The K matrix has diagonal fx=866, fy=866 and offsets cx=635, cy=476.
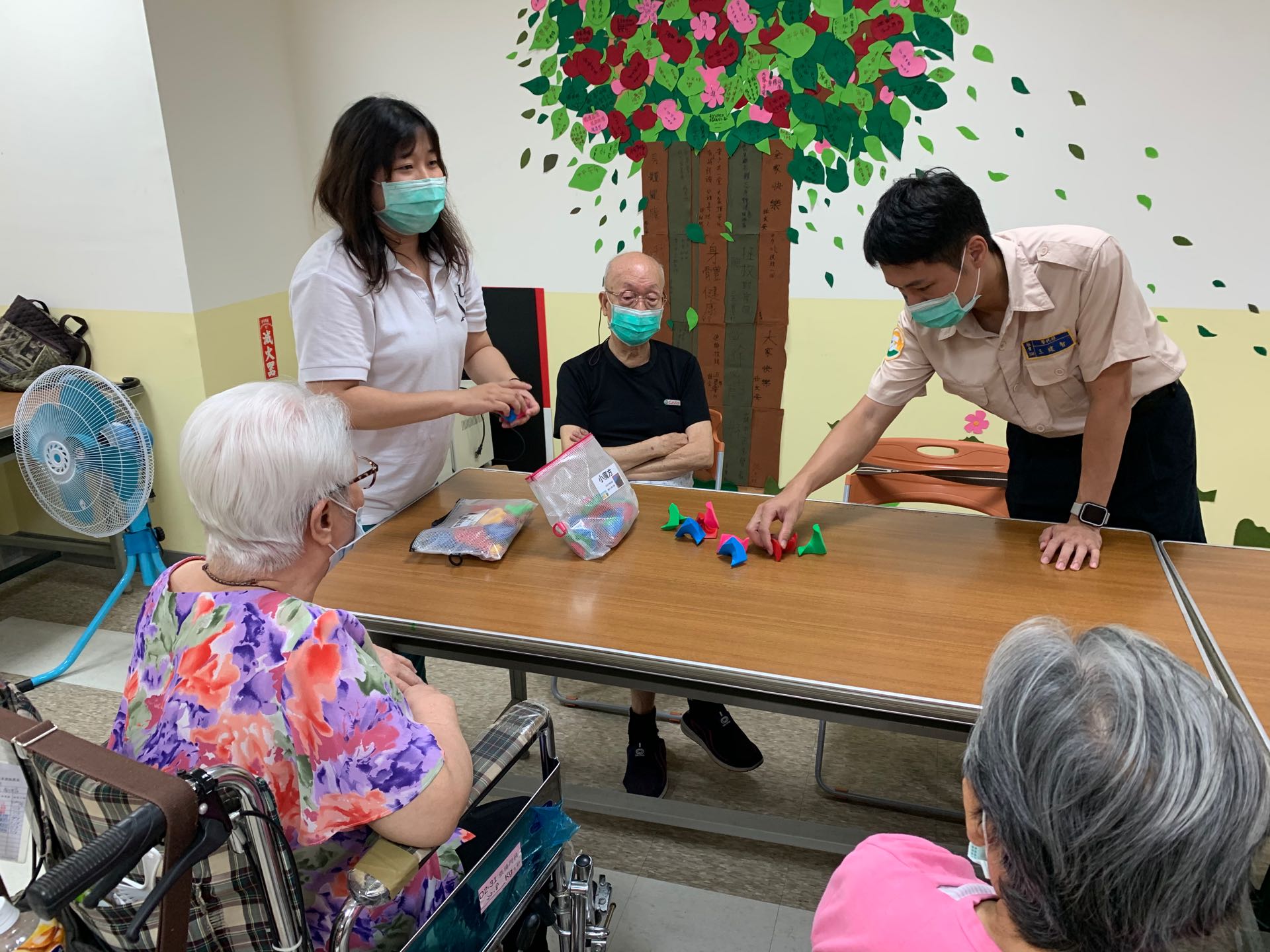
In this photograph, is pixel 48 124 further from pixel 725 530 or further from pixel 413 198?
pixel 725 530

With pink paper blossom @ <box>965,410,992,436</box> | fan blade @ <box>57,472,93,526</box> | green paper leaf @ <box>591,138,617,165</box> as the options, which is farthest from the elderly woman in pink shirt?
green paper leaf @ <box>591,138,617,165</box>

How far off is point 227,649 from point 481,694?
182 cm

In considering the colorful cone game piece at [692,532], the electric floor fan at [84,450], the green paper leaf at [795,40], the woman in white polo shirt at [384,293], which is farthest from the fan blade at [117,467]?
the green paper leaf at [795,40]

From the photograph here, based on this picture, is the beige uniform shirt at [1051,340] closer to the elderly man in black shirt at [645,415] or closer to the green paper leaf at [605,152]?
the elderly man in black shirt at [645,415]

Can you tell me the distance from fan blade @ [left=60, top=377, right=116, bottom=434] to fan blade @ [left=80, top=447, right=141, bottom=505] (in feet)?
0.21

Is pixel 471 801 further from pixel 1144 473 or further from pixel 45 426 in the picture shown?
pixel 45 426

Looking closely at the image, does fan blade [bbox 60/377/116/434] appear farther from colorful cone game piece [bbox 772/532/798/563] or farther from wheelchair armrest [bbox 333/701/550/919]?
colorful cone game piece [bbox 772/532/798/563]

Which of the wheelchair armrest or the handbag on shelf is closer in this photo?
the wheelchair armrest

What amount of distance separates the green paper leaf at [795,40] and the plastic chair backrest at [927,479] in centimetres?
147

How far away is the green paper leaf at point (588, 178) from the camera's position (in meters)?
3.41

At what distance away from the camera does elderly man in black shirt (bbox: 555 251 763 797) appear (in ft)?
7.76

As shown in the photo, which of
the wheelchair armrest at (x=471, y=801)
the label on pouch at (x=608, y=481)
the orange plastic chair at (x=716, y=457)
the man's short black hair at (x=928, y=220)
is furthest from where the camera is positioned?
the orange plastic chair at (x=716, y=457)

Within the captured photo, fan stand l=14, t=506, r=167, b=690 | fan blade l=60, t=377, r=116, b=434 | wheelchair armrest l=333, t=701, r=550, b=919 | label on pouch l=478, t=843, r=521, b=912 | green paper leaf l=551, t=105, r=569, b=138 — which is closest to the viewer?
wheelchair armrest l=333, t=701, r=550, b=919

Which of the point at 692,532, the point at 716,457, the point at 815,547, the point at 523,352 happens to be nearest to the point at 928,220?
the point at 815,547
